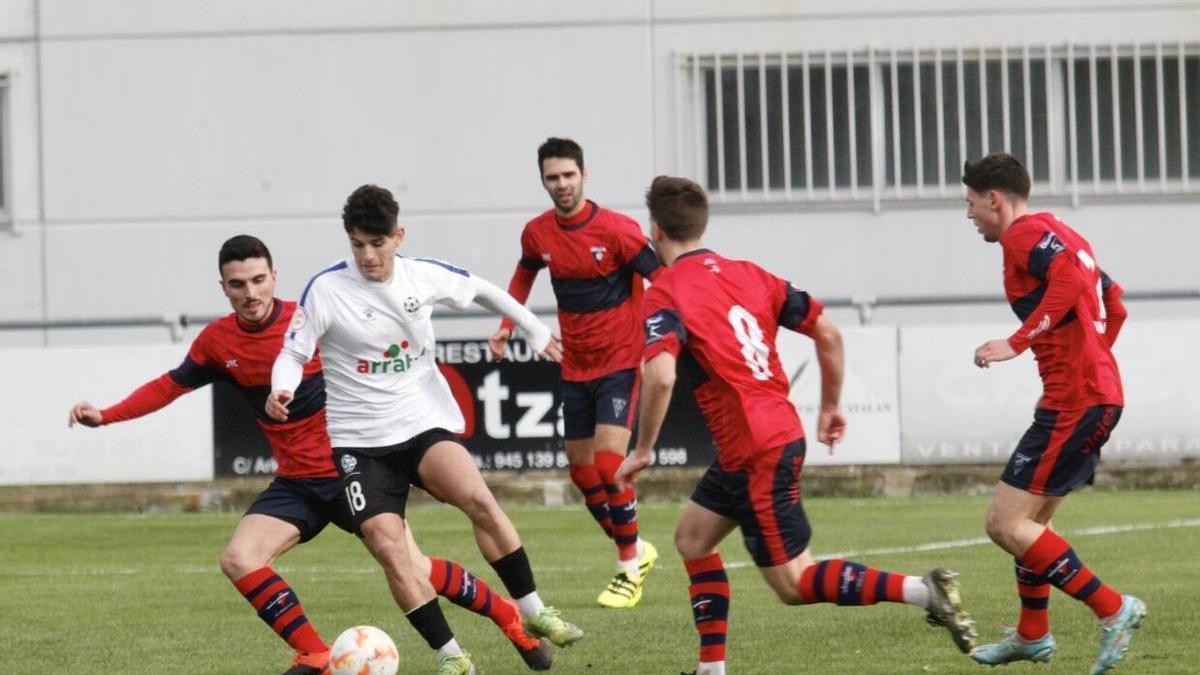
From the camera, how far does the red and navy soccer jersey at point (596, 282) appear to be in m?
12.1

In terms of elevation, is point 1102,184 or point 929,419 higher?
point 1102,184

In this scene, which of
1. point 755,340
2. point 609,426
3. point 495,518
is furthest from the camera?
point 609,426

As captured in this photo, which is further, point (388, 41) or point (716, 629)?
point (388, 41)

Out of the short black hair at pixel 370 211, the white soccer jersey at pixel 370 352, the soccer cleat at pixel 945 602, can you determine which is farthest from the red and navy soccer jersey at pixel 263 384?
the soccer cleat at pixel 945 602

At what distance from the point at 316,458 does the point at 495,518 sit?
803 millimetres

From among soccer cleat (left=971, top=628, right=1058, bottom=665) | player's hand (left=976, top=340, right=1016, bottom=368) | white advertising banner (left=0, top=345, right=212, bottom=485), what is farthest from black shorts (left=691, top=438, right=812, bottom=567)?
white advertising banner (left=0, top=345, right=212, bottom=485)

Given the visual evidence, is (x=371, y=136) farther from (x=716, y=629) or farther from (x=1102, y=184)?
(x=716, y=629)

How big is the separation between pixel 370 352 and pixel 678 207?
5.27ft

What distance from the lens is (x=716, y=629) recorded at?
800 centimetres

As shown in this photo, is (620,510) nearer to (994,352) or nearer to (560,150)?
(560,150)

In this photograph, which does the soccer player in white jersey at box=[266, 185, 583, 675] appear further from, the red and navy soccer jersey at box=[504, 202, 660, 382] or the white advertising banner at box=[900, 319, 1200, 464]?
the white advertising banner at box=[900, 319, 1200, 464]

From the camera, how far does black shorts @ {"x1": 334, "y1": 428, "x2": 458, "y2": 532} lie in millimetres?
8633

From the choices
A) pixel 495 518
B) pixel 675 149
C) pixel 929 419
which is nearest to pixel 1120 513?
pixel 929 419

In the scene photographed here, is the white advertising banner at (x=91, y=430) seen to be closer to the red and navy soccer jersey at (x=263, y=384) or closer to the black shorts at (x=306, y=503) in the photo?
the red and navy soccer jersey at (x=263, y=384)
